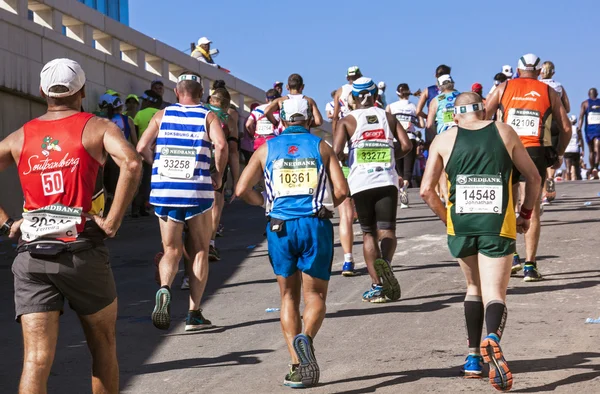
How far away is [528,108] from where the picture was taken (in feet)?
36.9

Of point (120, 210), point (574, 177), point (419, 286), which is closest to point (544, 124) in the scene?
point (419, 286)

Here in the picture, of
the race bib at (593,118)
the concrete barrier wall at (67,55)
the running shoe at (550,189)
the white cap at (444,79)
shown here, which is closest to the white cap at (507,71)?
the running shoe at (550,189)

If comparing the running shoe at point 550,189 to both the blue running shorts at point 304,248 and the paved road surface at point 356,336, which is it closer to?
the paved road surface at point 356,336

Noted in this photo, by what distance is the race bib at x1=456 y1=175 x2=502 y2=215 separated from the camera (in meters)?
7.48

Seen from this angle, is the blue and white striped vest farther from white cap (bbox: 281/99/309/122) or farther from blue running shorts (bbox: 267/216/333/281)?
blue running shorts (bbox: 267/216/333/281)

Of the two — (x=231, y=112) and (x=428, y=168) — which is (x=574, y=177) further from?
(x=428, y=168)

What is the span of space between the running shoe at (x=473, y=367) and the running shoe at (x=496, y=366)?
69cm

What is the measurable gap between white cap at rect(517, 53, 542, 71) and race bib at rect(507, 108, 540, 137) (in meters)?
0.40

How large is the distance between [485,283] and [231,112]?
739cm

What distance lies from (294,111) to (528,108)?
13.0 ft

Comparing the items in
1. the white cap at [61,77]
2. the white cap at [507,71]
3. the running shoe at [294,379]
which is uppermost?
the white cap at [507,71]

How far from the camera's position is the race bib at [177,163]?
31.3 ft

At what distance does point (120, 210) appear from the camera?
5867 mm

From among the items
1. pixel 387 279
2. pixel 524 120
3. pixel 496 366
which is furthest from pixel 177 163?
pixel 496 366
